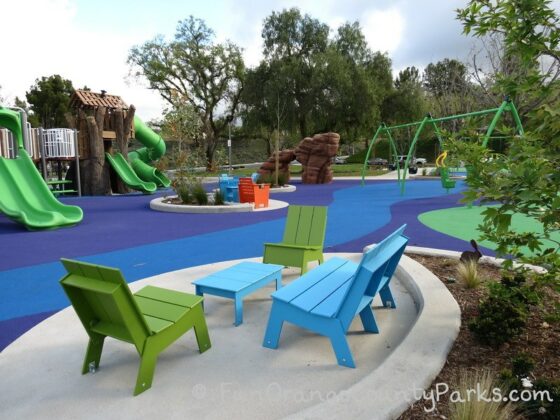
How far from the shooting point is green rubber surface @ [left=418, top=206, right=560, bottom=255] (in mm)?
8557

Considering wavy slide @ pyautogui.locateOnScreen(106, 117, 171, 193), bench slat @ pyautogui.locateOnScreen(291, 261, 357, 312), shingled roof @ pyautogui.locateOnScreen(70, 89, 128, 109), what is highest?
shingled roof @ pyautogui.locateOnScreen(70, 89, 128, 109)

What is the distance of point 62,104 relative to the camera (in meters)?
47.6

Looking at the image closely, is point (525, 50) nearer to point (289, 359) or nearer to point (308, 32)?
point (289, 359)

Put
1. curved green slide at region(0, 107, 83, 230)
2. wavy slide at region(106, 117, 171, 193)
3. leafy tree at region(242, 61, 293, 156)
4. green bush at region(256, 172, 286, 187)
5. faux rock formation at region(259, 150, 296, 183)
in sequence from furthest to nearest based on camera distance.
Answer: leafy tree at region(242, 61, 293, 156)
faux rock formation at region(259, 150, 296, 183)
green bush at region(256, 172, 286, 187)
wavy slide at region(106, 117, 171, 193)
curved green slide at region(0, 107, 83, 230)

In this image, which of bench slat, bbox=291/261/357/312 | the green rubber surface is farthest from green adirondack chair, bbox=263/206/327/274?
the green rubber surface

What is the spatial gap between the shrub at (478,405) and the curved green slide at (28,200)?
368 inches

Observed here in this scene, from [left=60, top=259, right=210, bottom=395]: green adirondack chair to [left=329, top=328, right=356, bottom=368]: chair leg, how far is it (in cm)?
104

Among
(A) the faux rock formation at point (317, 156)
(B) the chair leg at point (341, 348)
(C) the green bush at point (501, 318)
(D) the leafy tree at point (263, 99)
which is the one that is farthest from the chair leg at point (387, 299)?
(D) the leafy tree at point (263, 99)

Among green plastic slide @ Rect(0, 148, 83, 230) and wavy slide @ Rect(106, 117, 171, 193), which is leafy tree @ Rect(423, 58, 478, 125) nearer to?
wavy slide @ Rect(106, 117, 171, 193)

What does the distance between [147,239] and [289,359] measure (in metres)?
5.80

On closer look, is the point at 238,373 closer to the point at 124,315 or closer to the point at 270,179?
the point at 124,315

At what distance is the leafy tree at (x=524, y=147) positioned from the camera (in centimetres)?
217

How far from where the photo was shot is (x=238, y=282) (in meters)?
4.06

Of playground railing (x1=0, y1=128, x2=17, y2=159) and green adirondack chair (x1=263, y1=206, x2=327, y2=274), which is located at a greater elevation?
playground railing (x1=0, y1=128, x2=17, y2=159)
